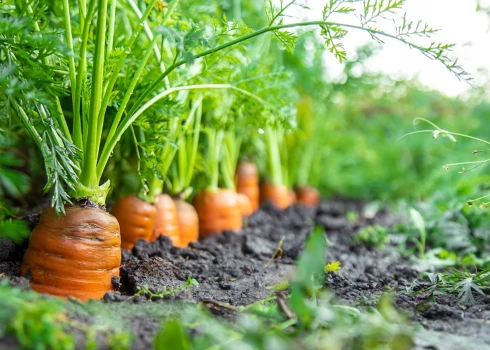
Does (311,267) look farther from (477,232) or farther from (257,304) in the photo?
(477,232)

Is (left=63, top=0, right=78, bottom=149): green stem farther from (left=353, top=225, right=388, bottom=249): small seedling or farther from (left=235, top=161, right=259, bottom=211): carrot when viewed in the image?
(left=235, top=161, right=259, bottom=211): carrot

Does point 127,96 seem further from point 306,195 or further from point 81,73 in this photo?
point 306,195

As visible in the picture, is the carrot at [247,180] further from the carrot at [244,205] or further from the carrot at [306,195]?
the carrot at [306,195]

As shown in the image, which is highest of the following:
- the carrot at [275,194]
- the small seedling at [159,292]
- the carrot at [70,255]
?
the carrot at [275,194]

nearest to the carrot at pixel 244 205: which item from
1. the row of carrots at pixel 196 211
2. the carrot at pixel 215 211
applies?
the row of carrots at pixel 196 211

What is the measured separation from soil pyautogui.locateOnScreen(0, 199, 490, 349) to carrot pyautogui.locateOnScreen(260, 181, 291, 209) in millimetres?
991

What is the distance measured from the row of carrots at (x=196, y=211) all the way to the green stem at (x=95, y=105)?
50cm

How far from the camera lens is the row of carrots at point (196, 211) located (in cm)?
202

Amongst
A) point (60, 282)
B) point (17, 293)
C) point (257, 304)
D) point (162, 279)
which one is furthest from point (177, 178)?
point (17, 293)

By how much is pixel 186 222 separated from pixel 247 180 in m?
1.07

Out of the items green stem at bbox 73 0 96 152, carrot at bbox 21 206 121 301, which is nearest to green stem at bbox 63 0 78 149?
green stem at bbox 73 0 96 152

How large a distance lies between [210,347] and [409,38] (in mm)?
1000

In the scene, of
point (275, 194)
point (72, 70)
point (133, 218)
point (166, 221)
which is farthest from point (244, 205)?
point (72, 70)

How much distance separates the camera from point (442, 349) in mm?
1134
